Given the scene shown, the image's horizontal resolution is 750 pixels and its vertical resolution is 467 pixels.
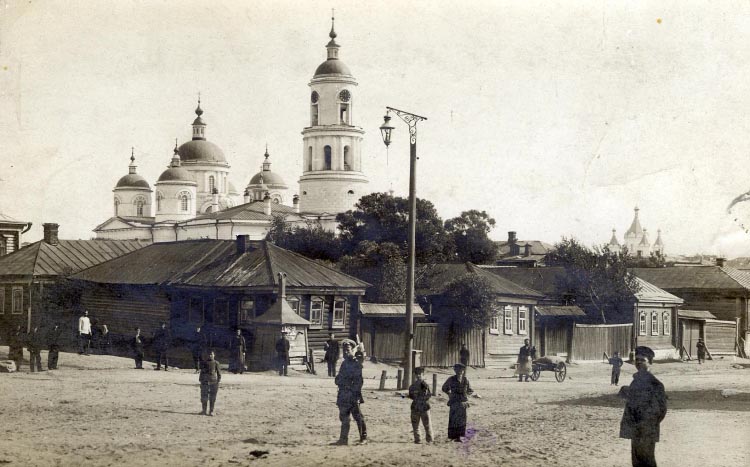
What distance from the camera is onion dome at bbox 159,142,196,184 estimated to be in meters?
108

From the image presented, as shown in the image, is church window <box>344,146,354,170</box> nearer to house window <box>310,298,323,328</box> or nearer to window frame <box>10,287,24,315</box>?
window frame <box>10,287,24,315</box>

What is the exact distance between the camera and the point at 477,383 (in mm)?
27469

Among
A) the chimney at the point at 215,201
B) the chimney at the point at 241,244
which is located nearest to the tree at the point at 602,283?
the chimney at the point at 241,244

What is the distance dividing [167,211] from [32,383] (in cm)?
8814

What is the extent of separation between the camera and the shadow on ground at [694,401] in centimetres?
2175

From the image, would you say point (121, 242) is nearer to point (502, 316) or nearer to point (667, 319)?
point (502, 316)

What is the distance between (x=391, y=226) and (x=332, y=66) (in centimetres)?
3815

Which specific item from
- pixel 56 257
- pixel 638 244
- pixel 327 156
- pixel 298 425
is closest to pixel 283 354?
pixel 298 425

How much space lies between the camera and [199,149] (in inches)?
4683

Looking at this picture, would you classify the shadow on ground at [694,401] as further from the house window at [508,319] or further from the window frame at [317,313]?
the house window at [508,319]

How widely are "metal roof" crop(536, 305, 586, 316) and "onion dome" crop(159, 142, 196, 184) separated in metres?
74.8

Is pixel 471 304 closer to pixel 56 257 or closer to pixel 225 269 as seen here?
pixel 225 269

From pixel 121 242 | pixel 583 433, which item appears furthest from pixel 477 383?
pixel 121 242

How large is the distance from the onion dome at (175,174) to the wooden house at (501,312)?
7288 cm
